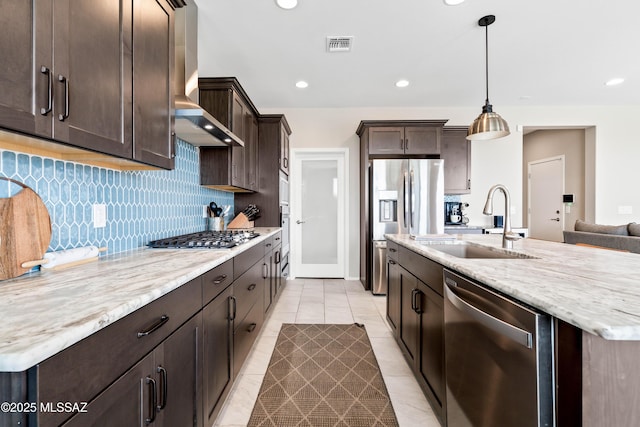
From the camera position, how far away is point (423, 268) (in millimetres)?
1609

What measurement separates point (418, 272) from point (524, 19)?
2425 millimetres

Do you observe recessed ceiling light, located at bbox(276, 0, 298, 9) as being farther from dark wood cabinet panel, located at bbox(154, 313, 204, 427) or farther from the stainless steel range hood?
dark wood cabinet panel, located at bbox(154, 313, 204, 427)

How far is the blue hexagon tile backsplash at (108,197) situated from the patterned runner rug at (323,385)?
127 cm

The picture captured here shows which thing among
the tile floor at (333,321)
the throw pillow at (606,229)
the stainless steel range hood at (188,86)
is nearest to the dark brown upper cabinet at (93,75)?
the stainless steel range hood at (188,86)

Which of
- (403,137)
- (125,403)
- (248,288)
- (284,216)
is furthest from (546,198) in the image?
(125,403)

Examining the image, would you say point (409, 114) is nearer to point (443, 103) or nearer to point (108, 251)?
point (443, 103)

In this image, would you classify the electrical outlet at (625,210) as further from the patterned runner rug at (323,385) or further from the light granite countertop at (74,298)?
the light granite countertop at (74,298)

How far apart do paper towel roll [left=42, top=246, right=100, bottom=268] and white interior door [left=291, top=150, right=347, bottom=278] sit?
10.7ft

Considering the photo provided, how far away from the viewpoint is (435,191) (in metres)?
3.60

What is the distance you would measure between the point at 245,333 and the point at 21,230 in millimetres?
1306

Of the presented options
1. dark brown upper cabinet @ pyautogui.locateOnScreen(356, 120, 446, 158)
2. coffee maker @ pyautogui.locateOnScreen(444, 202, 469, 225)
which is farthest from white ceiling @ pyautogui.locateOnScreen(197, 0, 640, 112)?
coffee maker @ pyautogui.locateOnScreen(444, 202, 469, 225)

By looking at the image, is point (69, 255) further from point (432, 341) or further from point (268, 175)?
point (268, 175)

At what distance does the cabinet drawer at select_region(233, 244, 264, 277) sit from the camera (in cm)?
167

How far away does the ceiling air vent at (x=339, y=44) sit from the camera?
2566 millimetres
